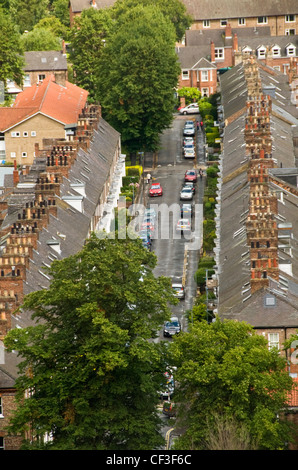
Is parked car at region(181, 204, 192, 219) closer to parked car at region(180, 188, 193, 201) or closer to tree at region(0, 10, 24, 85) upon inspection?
parked car at region(180, 188, 193, 201)

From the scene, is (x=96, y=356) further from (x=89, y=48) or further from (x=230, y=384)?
(x=89, y=48)

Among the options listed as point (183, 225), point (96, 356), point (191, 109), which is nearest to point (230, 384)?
point (96, 356)

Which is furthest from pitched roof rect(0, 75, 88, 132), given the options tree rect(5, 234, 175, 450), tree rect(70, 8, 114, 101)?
tree rect(5, 234, 175, 450)

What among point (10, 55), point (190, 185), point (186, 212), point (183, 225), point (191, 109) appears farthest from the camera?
Answer: point (191, 109)

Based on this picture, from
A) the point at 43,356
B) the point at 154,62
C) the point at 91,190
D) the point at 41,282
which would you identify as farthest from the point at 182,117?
the point at 43,356

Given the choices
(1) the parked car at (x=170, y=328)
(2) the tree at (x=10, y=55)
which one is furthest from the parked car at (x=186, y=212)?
(2) the tree at (x=10, y=55)

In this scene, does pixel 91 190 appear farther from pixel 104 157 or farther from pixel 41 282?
pixel 41 282

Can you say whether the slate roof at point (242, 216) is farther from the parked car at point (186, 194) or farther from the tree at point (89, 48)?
the tree at point (89, 48)
